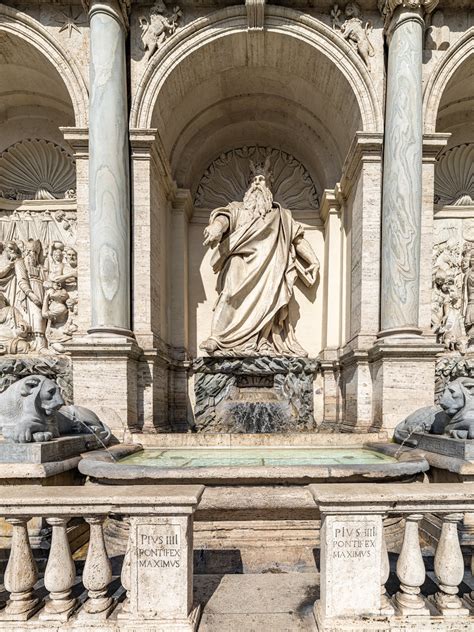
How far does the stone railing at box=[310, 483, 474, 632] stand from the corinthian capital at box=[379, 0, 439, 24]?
7.35m

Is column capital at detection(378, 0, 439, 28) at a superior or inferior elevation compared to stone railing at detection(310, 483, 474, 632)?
superior

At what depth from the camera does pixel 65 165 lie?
902 centimetres

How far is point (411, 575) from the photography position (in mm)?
2498

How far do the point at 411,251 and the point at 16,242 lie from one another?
25.9ft

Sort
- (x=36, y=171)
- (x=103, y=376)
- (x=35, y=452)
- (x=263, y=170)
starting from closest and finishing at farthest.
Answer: (x=35, y=452)
(x=103, y=376)
(x=263, y=170)
(x=36, y=171)

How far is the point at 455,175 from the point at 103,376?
859 cm

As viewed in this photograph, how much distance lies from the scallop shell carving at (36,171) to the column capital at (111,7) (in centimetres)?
315

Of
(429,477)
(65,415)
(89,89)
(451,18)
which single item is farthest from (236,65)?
(429,477)

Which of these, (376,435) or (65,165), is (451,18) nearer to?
(376,435)

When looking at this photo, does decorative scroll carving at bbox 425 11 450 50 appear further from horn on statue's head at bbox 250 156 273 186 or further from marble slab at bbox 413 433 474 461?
marble slab at bbox 413 433 474 461

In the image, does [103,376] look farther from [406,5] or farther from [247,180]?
[406,5]

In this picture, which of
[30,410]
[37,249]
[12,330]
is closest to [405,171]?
[30,410]

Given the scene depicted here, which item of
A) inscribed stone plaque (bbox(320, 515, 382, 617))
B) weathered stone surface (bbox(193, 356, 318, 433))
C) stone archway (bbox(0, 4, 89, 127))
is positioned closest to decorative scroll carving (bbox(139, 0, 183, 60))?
stone archway (bbox(0, 4, 89, 127))

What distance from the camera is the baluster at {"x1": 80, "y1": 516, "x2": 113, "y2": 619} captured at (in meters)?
2.49
